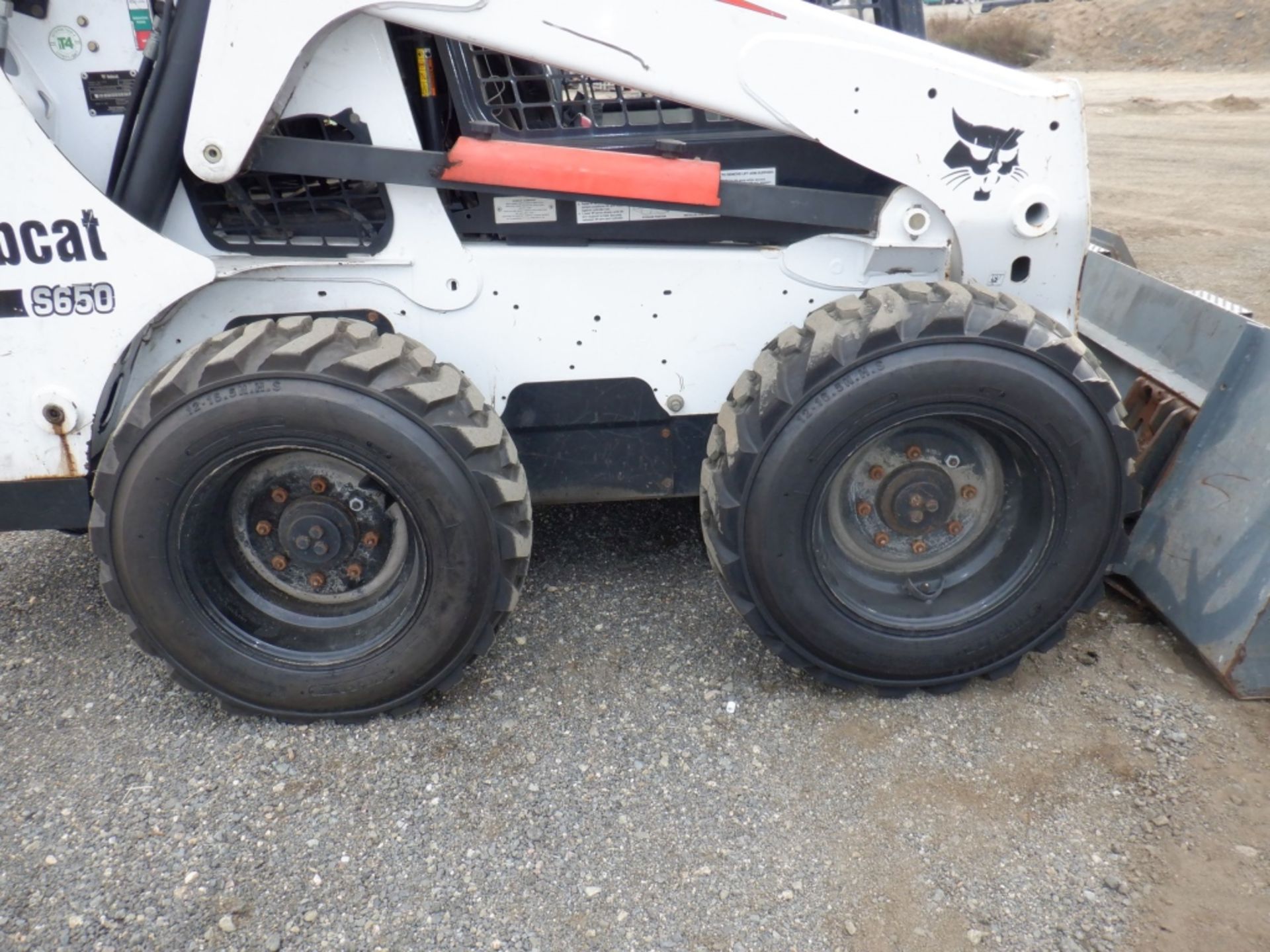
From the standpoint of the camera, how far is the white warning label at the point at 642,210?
2611 millimetres

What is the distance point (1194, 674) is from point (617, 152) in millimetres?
2072

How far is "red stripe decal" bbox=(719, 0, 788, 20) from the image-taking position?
234 cm

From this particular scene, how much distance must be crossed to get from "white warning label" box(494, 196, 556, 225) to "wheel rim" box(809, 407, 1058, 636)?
3.26 ft

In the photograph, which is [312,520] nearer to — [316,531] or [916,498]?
[316,531]

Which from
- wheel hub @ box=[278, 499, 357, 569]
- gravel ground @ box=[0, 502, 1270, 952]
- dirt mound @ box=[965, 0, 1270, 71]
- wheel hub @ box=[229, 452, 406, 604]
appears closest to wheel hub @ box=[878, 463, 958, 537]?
gravel ground @ box=[0, 502, 1270, 952]

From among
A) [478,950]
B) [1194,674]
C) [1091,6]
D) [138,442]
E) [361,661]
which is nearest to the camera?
[478,950]

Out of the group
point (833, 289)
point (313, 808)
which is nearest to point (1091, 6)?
point (833, 289)

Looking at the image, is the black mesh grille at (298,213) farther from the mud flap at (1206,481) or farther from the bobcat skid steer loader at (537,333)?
the mud flap at (1206,481)

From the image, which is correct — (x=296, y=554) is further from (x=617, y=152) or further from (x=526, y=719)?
(x=617, y=152)

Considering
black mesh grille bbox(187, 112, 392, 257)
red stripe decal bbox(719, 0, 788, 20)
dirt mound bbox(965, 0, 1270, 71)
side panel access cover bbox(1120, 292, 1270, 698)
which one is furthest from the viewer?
dirt mound bbox(965, 0, 1270, 71)

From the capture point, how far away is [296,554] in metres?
2.64

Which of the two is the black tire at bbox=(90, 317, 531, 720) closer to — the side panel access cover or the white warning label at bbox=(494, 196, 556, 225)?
the white warning label at bbox=(494, 196, 556, 225)

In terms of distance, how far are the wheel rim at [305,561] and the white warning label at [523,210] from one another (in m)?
0.74

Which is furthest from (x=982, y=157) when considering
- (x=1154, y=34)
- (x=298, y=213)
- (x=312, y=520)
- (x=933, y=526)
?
(x=1154, y=34)
